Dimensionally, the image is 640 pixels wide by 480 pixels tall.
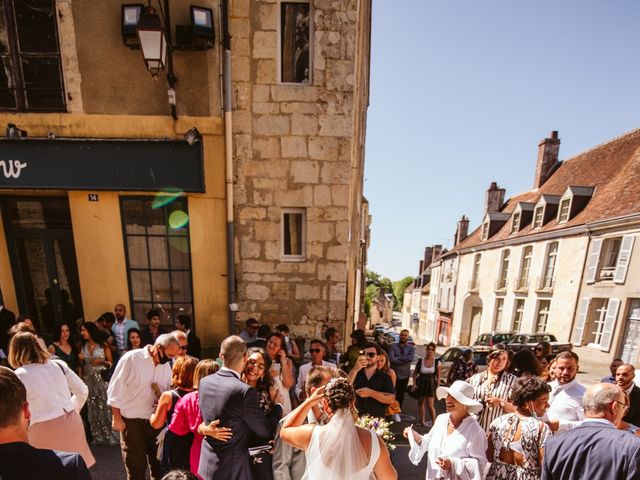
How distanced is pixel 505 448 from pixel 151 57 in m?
6.05

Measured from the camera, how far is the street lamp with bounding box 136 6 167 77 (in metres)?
3.91

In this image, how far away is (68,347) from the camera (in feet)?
13.0

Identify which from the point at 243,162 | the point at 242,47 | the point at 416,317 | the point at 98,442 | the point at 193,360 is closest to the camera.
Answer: the point at 193,360

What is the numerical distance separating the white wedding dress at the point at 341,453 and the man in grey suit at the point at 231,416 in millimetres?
563

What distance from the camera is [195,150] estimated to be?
16.4 ft

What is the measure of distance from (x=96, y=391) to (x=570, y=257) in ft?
64.1

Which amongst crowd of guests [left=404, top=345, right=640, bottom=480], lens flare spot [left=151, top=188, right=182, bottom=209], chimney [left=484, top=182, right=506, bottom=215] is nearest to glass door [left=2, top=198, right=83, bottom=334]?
lens flare spot [left=151, top=188, right=182, bottom=209]

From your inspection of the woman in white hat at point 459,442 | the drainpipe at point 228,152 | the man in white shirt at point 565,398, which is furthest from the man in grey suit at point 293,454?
the drainpipe at point 228,152

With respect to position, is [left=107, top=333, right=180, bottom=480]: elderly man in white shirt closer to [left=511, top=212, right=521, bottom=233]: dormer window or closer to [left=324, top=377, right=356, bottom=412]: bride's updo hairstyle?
[left=324, top=377, right=356, bottom=412]: bride's updo hairstyle

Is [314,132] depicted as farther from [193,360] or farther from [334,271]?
[193,360]

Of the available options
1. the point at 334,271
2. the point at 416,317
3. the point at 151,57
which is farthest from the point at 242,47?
the point at 416,317

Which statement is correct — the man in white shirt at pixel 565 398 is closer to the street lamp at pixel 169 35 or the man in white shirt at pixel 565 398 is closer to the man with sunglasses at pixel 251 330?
the man with sunglasses at pixel 251 330

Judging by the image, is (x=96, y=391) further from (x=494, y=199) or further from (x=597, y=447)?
(x=494, y=199)

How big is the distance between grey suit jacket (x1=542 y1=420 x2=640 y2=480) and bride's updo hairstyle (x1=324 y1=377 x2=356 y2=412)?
1.51 m
